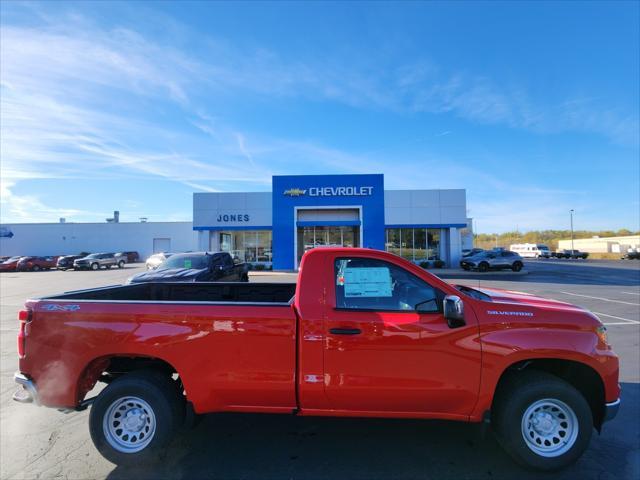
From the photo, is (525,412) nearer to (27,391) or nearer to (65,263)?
(27,391)

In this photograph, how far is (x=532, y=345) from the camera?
3047 millimetres

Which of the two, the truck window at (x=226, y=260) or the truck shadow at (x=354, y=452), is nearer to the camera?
the truck shadow at (x=354, y=452)

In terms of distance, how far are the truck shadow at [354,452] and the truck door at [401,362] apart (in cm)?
51

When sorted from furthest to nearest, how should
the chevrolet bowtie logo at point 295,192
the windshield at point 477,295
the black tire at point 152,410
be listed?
the chevrolet bowtie logo at point 295,192 < the windshield at point 477,295 < the black tire at point 152,410

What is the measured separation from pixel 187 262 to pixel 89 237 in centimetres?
4878

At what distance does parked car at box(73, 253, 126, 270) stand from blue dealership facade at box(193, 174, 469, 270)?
14.4m

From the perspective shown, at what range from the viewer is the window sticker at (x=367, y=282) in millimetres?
3309

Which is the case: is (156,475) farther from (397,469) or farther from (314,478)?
(397,469)

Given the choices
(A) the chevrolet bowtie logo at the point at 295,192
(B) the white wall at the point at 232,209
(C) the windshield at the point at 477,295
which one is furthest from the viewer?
(B) the white wall at the point at 232,209

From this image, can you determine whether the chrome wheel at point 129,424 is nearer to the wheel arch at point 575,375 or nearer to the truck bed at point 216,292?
the truck bed at point 216,292

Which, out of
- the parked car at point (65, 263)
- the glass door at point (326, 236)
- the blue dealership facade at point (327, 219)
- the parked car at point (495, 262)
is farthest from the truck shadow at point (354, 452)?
the parked car at point (65, 263)

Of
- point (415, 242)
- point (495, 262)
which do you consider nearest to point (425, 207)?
point (415, 242)

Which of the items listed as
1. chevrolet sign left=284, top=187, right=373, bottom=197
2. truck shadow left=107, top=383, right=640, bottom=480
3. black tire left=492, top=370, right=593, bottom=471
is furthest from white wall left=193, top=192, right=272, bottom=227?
black tire left=492, top=370, right=593, bottom=471

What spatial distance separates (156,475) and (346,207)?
87.1 feet
